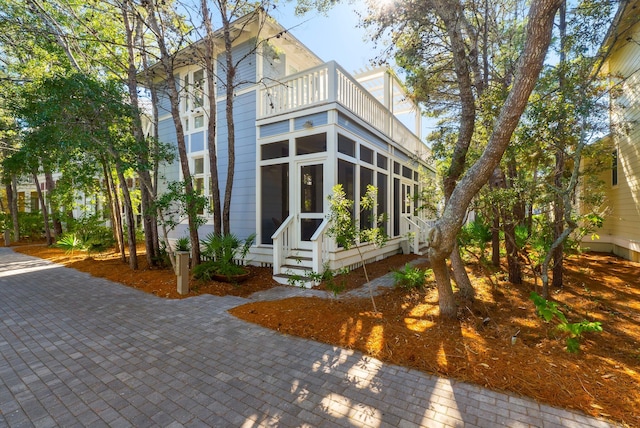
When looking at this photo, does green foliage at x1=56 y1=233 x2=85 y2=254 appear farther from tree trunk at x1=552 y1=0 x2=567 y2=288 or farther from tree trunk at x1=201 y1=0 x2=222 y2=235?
tree trunk at x1=552 y1=0 x2=567 y2=288

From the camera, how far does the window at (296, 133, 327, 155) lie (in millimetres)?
7031

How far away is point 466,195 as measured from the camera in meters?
3.46

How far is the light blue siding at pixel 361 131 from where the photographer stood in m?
6.97

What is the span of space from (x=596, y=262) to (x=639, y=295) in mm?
3930

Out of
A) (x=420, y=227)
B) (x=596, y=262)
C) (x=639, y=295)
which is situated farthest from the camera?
(x=420, y=227)

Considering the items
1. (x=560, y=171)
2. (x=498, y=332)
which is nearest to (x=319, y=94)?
(x=560, y=171)

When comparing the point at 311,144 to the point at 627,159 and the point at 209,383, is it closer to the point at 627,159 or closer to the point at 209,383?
the point at 209,383

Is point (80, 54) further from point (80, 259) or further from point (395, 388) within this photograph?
point (395, 388)

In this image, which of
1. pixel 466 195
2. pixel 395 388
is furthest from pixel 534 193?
pixel 395 388

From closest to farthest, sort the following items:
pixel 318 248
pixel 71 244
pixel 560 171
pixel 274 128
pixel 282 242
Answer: pixel 560 171 → pixel 318 248 → pixel 282 242 → pixel 274 128 → pixel 71 244

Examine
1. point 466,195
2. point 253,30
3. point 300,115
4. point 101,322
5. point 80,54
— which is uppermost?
point 253,30

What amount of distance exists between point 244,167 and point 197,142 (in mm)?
2415

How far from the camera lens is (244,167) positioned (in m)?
8.30

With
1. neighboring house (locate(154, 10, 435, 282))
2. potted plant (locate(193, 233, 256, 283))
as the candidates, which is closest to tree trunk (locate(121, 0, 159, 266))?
neighboring house (locate(154, 10, 435, 282))
